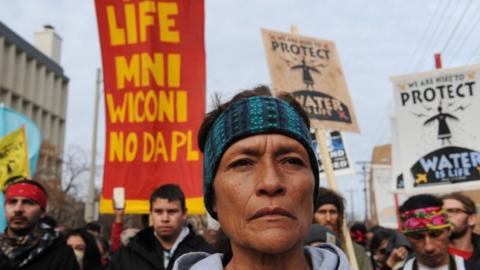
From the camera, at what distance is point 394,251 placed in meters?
5.71

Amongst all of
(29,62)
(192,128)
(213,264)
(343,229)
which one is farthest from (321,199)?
(29,62)

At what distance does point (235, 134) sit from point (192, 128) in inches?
137

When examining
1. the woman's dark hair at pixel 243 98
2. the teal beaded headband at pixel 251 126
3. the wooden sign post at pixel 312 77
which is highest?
the wooden sign post at pixel 312 77

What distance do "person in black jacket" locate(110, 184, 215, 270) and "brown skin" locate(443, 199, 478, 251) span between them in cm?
194

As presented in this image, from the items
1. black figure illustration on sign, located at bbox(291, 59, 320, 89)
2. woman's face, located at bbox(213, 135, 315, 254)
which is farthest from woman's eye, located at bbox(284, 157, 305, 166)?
black figure illustration on sign, located at bbox(291, 59, 320, 89)

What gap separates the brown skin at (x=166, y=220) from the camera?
3.91 m

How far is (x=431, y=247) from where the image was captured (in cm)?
334

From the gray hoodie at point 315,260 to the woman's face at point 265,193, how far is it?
13cm

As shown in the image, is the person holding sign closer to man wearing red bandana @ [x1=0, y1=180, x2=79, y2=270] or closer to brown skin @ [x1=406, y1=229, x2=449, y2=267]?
brown skin @ [x1=406, y1=229, x2=449, y2=267]

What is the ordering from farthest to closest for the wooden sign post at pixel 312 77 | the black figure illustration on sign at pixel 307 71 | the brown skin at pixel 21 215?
the black figure illustration on sign at pixel 307 71
the wooden sign post at pixel 312 77
the brown skin at pixel 21 215

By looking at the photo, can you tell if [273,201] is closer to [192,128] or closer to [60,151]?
[192,128]

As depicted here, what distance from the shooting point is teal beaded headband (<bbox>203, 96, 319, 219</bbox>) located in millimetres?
1502

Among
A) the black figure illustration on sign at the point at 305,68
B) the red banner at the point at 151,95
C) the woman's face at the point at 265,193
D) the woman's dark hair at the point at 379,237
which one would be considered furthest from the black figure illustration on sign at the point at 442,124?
the woman's face at the point at 265,193

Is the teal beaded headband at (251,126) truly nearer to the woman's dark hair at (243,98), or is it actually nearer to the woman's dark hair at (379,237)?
the woman's dark hair at (243,98)
